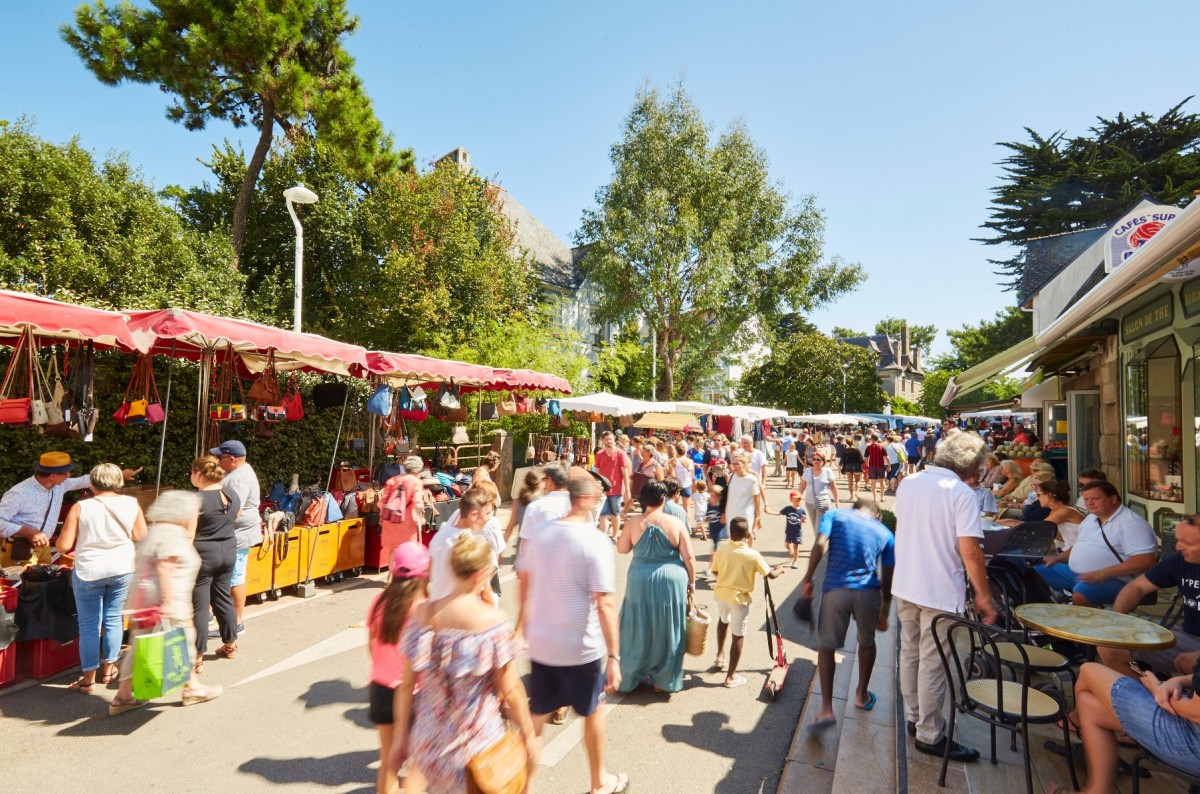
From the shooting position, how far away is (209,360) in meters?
7.37

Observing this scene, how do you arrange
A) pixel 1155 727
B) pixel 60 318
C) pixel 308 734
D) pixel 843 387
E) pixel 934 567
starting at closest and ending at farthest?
1. pixel 1155 727
2. pixel 934 567
3. pixel 308 734
4. pixel 60 318
5. pixel 843 387

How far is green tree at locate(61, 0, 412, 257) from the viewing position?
61.1ft

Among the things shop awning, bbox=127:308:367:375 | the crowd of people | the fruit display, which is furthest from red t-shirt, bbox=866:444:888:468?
shop awning, bbox=127:308:367:375

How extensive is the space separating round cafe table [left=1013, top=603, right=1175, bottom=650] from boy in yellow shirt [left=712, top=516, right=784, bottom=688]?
5.68 ft

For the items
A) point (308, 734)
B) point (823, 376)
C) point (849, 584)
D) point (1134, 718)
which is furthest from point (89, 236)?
point (823, 376)

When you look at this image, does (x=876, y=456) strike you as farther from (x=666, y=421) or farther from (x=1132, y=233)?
(x=1132, y=233)

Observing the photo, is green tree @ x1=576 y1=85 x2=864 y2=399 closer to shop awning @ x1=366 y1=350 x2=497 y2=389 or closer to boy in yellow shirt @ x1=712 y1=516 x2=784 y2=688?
shop awning @ x1=366 y1=350 x2=497 y2=389

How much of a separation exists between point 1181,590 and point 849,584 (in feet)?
6.30

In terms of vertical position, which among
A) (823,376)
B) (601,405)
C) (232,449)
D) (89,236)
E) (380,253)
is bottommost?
(232,449)

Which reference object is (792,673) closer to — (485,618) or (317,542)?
(485,618)

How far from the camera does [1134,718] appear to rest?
2.92m

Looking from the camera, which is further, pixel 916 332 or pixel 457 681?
pixel 916 332

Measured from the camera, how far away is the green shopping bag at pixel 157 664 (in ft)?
13.1

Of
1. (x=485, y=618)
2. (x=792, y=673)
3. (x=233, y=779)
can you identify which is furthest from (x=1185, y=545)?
(x=233, y=779)
